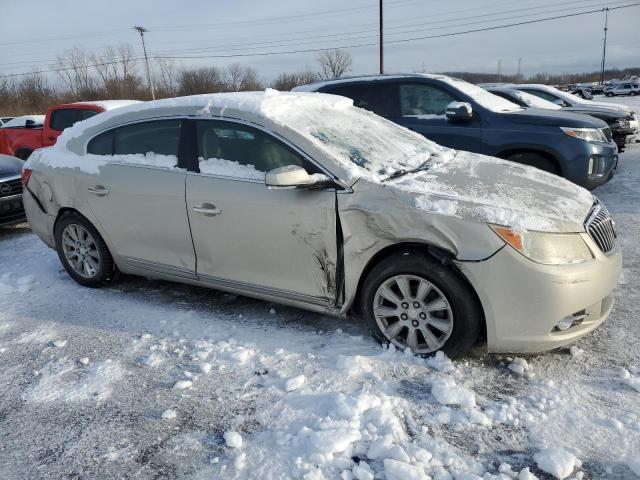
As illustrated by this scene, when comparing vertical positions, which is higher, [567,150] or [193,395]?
[567,150]

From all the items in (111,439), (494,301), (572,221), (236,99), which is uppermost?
(236,99)

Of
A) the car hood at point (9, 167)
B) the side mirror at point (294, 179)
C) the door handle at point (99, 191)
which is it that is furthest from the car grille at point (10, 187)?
the side mirror at point (294, 179)

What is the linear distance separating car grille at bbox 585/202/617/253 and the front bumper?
8 centimetres

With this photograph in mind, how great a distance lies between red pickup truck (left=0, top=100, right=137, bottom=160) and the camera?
9.19m

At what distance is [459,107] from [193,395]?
15.8ft

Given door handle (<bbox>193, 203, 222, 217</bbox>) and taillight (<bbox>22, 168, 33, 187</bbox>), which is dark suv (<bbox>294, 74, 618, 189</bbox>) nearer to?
door handle (<bbox>193, 203, 222, 217</bbox>)

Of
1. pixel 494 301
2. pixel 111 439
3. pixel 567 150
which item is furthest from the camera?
pixel 567 150

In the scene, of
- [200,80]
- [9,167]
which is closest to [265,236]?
[9,167]

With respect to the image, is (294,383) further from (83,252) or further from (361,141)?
(83,252)

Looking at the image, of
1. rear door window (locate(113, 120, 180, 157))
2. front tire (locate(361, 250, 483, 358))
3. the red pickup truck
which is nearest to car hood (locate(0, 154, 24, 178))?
the red pickup truck

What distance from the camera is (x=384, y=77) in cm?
708

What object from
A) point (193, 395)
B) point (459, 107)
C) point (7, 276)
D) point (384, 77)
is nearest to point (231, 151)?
point (193, 395)

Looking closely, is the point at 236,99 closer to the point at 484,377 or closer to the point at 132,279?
the point at 132,279

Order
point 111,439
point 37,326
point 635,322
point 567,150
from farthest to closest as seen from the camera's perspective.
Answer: point 567,150
point 37,326
point 635,322
point 111,439
